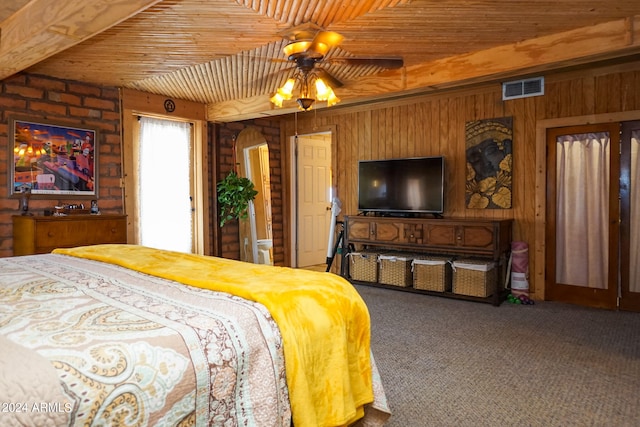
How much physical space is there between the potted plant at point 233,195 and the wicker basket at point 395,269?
1942 mm

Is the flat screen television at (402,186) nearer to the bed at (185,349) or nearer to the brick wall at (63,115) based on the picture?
the brick wall at (63,115)

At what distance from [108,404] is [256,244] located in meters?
5.19

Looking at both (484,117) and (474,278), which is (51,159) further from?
(484,117)

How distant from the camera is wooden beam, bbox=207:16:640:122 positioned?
9.55 ft

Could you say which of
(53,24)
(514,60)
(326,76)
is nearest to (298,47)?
(326,76)

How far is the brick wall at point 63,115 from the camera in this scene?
12.6 ft

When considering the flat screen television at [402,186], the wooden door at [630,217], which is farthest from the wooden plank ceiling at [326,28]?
the flat screen television at [402,186]

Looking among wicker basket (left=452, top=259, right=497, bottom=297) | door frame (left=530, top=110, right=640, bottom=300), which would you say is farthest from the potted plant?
door frame (left=530, top=110, right=640, bottom=300)

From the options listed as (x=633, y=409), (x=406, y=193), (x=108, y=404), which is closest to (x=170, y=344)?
(x=108, y=404)

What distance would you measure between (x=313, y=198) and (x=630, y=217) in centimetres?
418

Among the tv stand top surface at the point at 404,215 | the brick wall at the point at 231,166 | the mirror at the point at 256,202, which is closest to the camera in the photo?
the tv stand top surface at the point at 404,215

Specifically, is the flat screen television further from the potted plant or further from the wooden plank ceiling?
the potted plant

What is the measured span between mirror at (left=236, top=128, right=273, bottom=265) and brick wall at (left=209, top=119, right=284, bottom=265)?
0.08 meters

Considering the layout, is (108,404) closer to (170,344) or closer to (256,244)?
(170,344)
